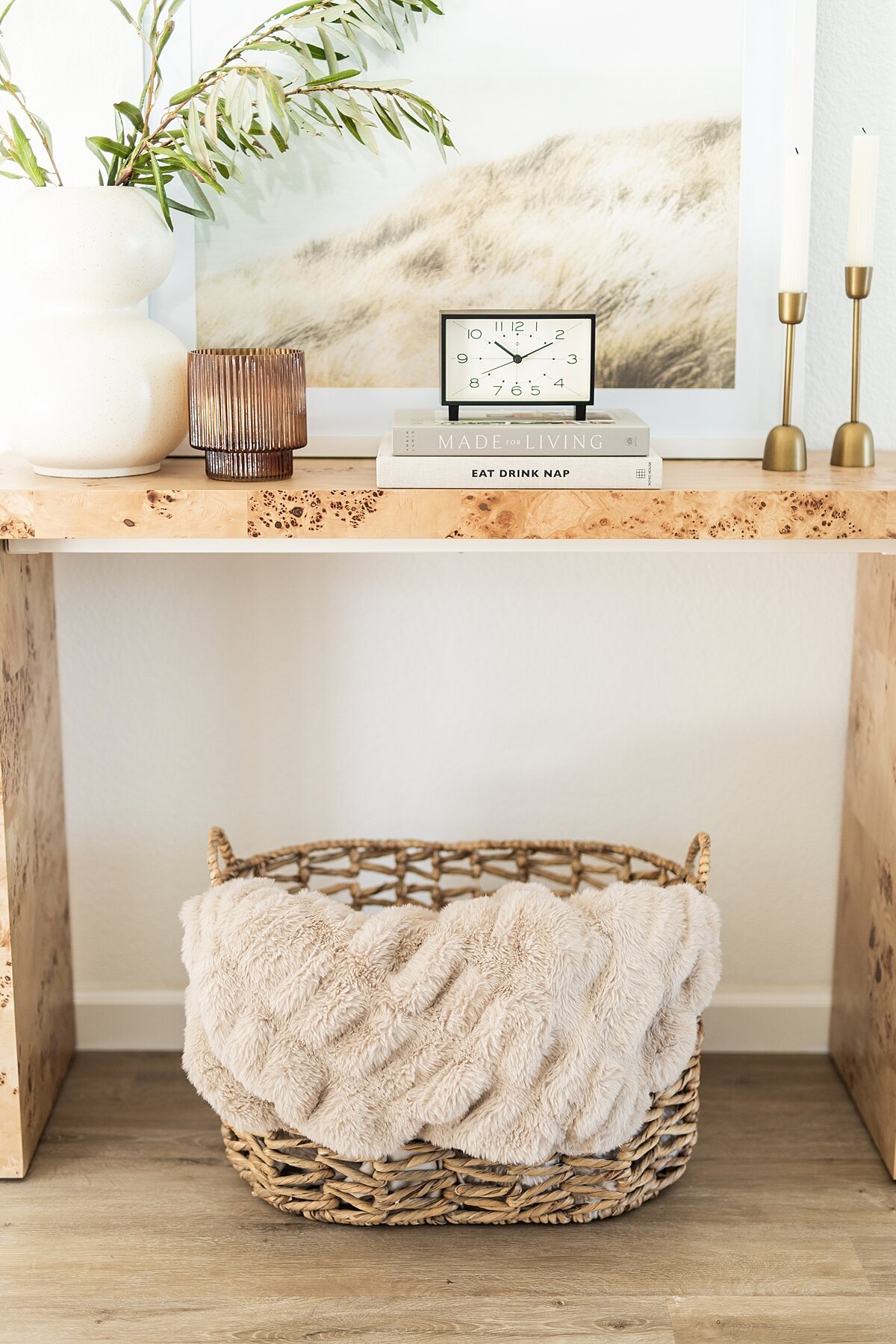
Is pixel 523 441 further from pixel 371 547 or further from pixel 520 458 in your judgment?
pixel 371 547

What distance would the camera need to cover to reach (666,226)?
5.11ft

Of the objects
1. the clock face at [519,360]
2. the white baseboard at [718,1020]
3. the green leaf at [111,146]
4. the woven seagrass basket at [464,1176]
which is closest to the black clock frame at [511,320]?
the clock face at [519,360]

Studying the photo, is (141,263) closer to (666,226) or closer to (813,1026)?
(666,226)

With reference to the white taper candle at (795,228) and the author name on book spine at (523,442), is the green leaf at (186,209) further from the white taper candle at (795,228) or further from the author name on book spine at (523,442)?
the white taper candle at (795,228)

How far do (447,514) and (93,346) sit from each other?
44 cm

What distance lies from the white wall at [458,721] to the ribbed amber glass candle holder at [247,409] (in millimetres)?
341

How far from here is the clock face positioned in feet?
4.51

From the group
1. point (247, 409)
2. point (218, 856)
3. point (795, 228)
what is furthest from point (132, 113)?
point (218, 856)

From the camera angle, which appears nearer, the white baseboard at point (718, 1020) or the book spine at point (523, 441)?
the book spine at point (523, 441)

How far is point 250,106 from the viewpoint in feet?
4.44

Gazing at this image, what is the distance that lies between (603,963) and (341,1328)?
0.47 meters

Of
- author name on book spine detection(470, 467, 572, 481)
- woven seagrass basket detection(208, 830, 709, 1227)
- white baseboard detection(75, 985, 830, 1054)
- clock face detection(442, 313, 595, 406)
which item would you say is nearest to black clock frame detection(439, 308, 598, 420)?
clock face detection(442, 313, 595, 406)

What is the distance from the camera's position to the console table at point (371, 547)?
4.29 ft

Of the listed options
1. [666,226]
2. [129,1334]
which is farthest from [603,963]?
[666,226]
